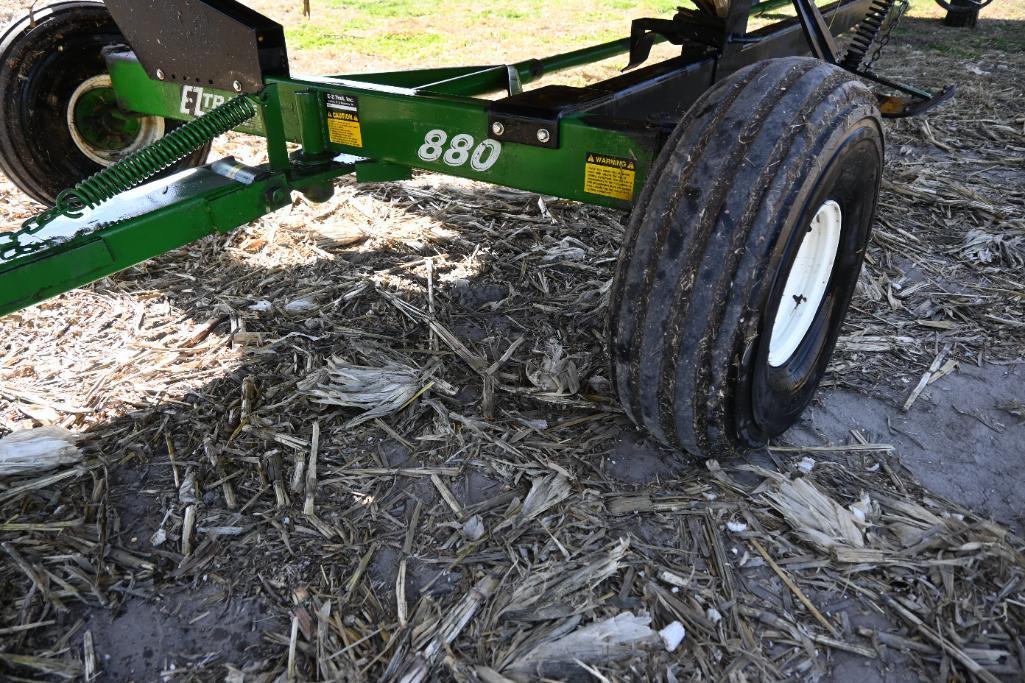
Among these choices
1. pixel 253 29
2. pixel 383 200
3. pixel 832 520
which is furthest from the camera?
pixel 383 200

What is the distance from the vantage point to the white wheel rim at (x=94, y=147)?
145 inches

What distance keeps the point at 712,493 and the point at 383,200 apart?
2.95 meters

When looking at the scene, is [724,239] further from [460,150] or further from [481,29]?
[481,29]

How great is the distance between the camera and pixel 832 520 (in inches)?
91.4

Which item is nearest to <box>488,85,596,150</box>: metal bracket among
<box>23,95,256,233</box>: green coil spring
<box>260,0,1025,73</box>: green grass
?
<box>23,95,256,233</box>: green coil spring

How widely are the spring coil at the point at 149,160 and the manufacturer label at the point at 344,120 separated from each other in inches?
11.1

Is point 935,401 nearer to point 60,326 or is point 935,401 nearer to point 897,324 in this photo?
point 897,324

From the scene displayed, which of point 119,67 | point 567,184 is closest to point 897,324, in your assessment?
point 567,184

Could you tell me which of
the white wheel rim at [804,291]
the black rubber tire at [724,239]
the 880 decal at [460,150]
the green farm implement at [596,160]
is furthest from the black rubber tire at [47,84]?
the white wheel rim at [804,291]

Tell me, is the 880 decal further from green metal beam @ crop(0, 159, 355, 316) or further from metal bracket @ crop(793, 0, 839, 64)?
metal bracket @ crop(793, 0, 839, 64)

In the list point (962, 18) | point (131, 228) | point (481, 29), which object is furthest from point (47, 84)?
point (962, 18)

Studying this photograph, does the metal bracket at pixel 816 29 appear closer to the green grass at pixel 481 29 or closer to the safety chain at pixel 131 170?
the safety chain at pixel 131 170

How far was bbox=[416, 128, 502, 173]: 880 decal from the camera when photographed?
2.62 metres

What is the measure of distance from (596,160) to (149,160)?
1.53m
